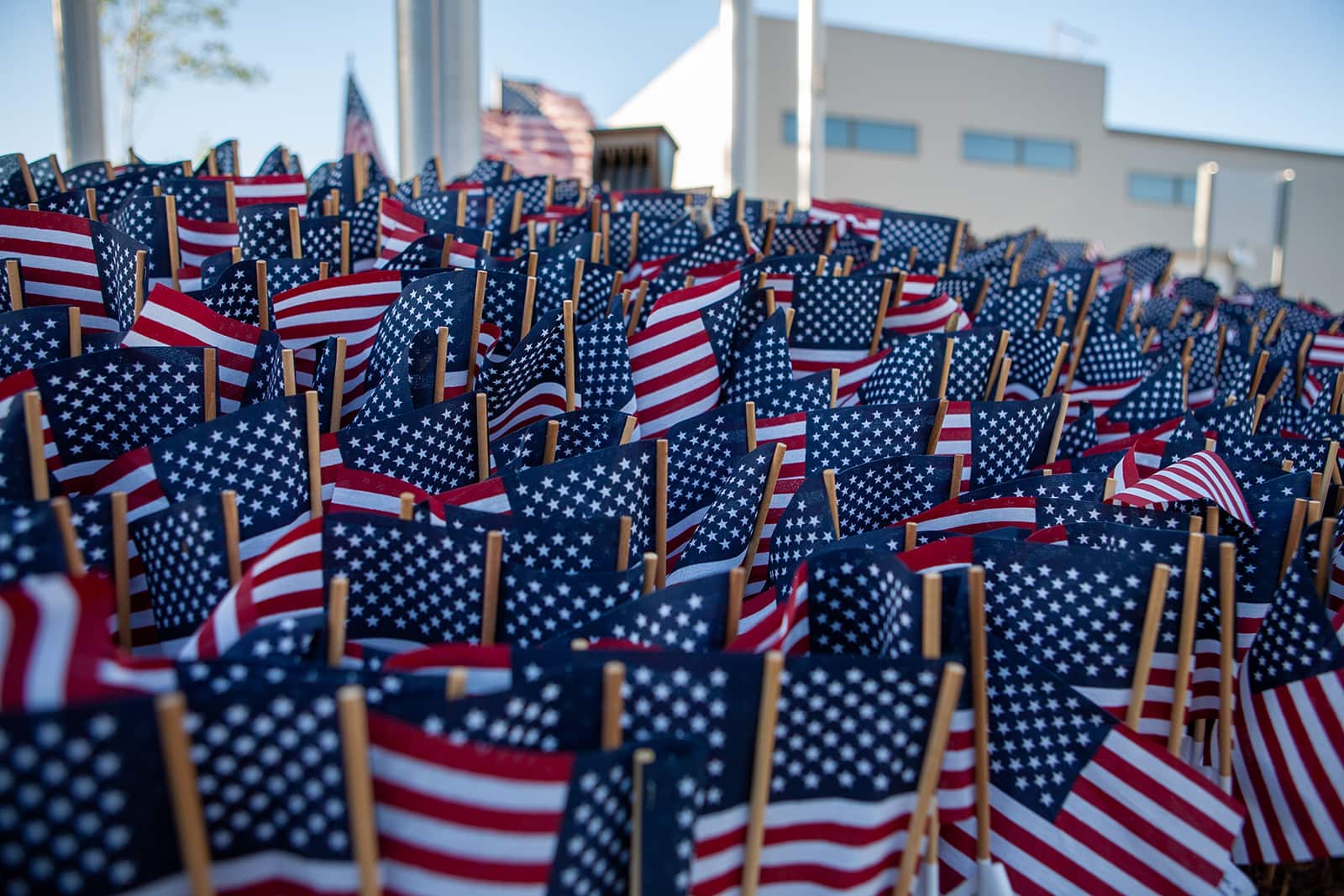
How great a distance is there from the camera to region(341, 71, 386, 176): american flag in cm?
600

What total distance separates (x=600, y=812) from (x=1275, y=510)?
5.23ft

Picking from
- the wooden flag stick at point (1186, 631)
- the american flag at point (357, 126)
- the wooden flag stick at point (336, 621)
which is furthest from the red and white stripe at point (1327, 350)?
the american flag at point (357, 126)

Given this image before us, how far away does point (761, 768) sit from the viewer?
1431mm

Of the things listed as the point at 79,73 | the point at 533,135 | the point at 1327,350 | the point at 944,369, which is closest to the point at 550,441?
the point at 944,369

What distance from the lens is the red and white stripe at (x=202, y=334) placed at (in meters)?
2.10

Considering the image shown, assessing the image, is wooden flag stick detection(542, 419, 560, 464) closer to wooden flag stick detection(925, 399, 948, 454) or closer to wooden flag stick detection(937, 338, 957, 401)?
wooden flag stick detection(925, 399, 948, 454)

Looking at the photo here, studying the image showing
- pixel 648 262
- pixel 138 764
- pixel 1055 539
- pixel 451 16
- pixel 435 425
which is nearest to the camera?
pixel 138 764

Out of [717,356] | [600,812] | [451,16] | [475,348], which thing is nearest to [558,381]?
[475,348]

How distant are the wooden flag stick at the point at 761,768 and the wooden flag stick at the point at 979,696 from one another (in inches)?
14.5

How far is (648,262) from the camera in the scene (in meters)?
3.82

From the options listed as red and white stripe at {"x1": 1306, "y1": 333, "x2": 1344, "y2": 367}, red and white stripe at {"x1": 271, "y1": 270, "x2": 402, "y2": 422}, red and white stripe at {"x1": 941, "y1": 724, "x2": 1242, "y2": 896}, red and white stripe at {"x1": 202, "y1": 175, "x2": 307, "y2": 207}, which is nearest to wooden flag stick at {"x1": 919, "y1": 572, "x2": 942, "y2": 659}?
red and white stripe at {"x1": 941, "y1": 724, "x2": 1242, "y2": 896}

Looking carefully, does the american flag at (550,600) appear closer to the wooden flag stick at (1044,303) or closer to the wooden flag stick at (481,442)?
the wooden flag stick at (481,442)

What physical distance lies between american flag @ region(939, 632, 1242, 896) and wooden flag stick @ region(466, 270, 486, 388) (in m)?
1.43

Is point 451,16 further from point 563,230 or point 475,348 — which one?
point 475,348
